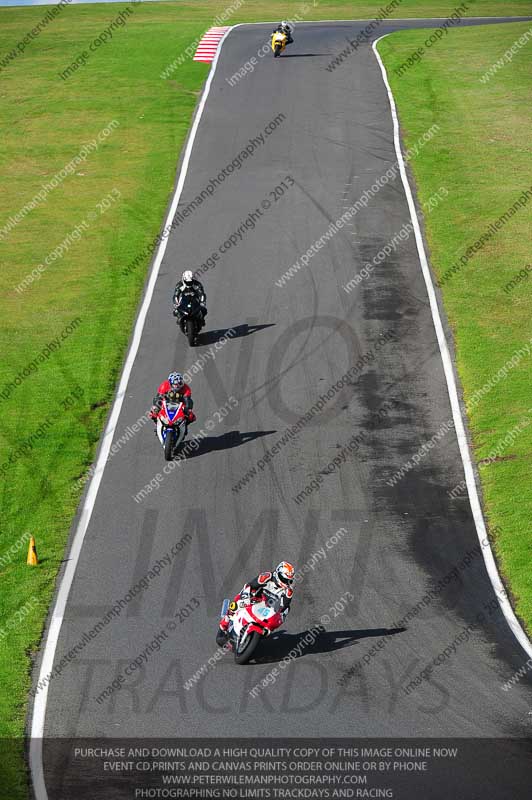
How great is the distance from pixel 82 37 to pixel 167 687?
60.0 m

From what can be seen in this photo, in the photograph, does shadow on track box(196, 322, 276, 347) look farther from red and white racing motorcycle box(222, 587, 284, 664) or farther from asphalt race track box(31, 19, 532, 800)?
red and white racing motorcycle box(222, 587, 284, 664)

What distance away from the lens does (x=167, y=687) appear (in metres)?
17.3

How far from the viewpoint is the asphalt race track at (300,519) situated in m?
Result: 16.9

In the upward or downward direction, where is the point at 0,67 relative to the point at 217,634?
downward

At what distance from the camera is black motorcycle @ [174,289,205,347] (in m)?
30.0

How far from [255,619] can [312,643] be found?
1.72 metres

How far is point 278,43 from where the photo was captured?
58.9 m

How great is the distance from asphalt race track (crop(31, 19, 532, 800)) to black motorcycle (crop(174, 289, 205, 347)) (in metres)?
0.57

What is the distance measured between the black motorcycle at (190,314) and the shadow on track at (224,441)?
209 inches

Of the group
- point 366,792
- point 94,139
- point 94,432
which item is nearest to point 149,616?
point 366,792

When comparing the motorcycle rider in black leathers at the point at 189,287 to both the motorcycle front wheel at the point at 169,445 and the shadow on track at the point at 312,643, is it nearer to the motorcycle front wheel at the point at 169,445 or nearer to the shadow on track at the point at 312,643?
the motorcycle front wheel at the point at 169,445

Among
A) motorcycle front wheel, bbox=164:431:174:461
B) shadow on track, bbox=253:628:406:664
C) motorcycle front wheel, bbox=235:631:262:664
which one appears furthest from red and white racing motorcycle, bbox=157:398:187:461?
motorcycle front wheel, bbox=235:631:262:664

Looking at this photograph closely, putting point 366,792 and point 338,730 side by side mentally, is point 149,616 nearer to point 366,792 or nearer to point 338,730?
point 338,730

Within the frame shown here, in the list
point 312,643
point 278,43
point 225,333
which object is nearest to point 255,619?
point 312,643
